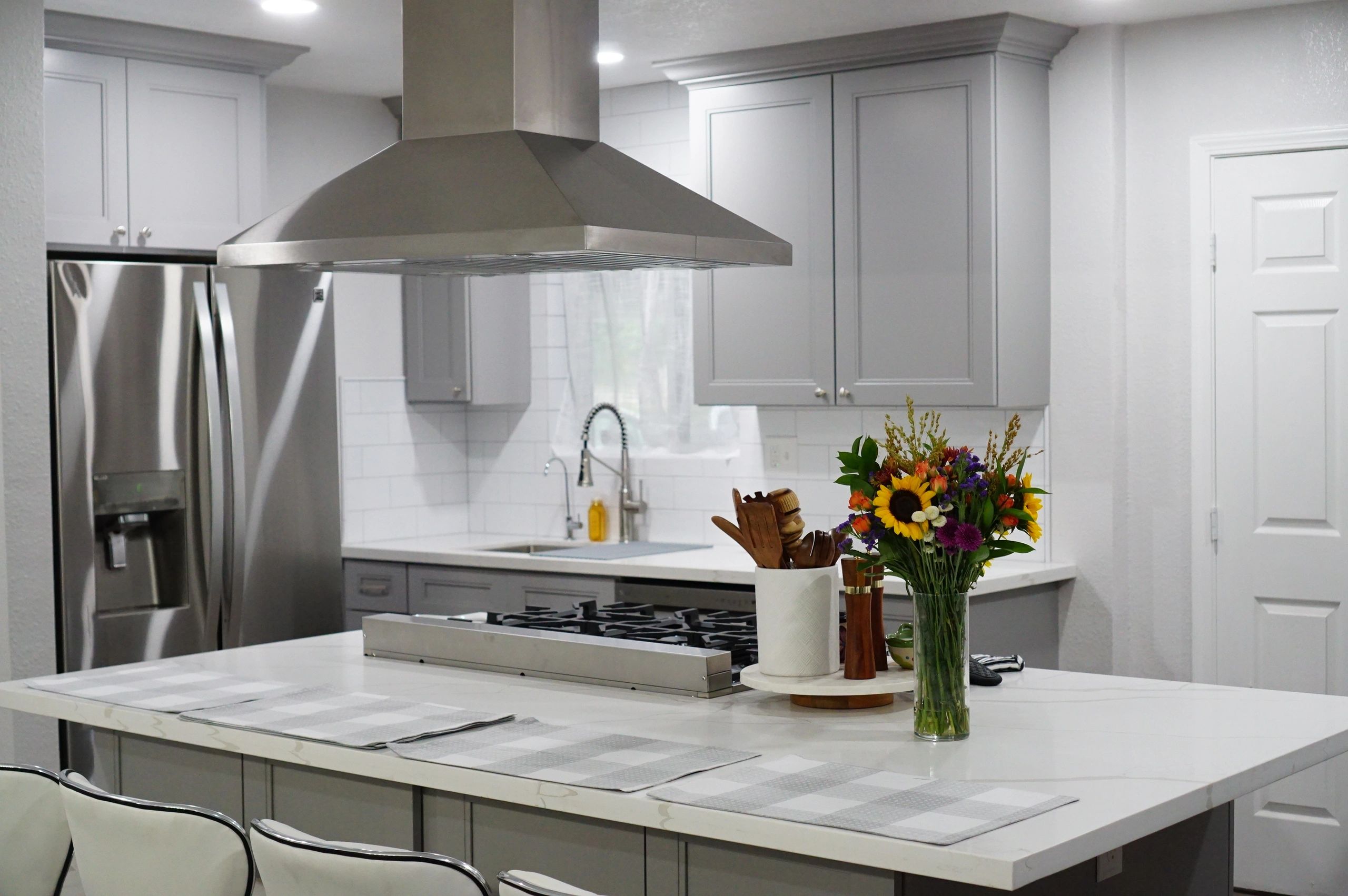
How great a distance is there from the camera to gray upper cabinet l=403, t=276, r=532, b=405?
564 cm

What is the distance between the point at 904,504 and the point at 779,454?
289 cm

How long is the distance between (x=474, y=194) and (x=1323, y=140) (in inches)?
106

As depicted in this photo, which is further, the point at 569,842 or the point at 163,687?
the point at 163,687

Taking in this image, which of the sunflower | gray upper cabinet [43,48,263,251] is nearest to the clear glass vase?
the sunflower

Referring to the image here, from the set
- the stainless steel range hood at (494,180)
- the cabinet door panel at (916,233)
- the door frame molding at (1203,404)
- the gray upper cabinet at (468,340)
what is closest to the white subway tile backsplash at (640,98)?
the gray upper cabinet at (468,340)

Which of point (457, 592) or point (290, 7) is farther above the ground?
point (290, 7)

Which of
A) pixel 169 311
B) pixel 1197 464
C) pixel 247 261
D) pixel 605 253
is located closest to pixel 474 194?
pixel 605 253

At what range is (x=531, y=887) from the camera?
168 cm

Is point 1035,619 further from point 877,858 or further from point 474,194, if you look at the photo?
point 877,858

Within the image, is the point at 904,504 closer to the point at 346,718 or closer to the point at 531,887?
the point at 531,887

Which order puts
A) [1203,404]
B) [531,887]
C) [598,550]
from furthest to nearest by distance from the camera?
[598,550], [1203,404], [531,887]

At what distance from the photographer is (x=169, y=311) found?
4.61m

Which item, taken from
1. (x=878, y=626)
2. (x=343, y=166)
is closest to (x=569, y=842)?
(x=878, y=626)

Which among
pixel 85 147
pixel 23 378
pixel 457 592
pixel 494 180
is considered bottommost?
pixel 457 592
